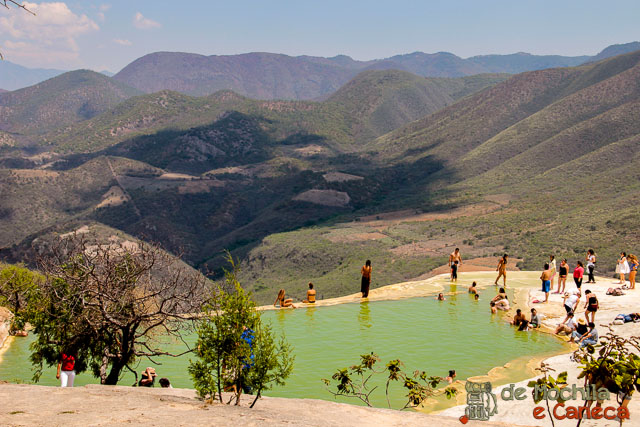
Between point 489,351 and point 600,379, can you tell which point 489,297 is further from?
point 600,379

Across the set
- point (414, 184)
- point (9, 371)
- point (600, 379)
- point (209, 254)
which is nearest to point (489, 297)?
point (600, 379)

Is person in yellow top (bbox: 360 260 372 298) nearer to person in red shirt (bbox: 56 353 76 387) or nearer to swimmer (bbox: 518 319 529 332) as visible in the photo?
swimmer (bbox: 518 319 529 332)

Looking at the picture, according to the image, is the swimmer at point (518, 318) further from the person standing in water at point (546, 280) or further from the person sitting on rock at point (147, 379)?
the person sitting on rock at point (147, 379)

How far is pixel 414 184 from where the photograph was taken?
11112cm

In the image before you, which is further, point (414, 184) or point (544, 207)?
point (414, 184)

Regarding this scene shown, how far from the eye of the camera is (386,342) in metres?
19.2

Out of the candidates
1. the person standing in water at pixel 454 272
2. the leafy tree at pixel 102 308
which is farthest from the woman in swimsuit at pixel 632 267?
the leafy tree at pixel 102 308

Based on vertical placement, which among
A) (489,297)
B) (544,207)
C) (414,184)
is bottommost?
(489,297)

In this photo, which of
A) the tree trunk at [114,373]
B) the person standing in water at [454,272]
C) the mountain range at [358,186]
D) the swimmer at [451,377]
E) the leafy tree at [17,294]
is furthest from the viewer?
the mountain range at [358,186]

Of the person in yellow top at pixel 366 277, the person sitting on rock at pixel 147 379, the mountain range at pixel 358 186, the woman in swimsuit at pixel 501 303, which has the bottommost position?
the person sitting on rock at pixel 147 379

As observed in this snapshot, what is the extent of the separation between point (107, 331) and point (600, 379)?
35.6 feet

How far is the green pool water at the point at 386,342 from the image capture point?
1628 cm

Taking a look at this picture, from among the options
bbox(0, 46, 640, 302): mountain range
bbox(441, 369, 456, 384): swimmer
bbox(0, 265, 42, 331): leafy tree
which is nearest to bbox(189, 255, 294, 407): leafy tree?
bbox(441, 369, 456, 384): swimmer

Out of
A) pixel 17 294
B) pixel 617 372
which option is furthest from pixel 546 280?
pixel 17 294
